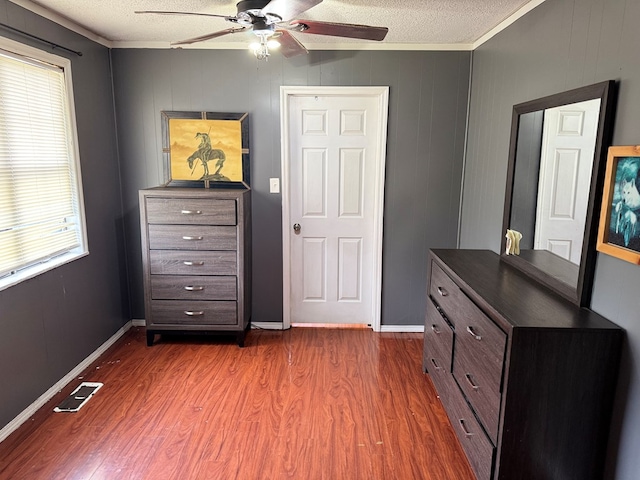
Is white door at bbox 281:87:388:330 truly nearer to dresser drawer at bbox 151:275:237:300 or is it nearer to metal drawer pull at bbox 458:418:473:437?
dresser drawer at bbox 151:275:237:300

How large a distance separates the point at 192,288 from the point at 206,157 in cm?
103

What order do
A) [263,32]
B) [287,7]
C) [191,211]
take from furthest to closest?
[191,211] → [263,32] → [287,7]

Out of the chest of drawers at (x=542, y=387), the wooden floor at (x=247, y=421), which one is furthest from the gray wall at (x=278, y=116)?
the chest of drawers at (x=542, y=387)

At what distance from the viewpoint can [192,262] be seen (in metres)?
3.14

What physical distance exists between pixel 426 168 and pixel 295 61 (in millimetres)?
1302

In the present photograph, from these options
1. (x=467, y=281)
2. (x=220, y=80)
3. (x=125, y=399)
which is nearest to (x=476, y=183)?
(x=467, y=281)

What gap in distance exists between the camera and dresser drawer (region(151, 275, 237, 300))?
125 inches

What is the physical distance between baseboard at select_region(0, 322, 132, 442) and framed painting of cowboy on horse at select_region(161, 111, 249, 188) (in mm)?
1334

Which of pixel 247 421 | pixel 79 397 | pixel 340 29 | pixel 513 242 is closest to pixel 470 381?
pixel 513 242

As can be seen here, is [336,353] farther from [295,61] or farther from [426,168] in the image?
[295,61]

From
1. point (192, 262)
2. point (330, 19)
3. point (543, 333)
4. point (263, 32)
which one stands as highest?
point (330, 19)

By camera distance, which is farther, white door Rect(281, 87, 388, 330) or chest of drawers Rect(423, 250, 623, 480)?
white door Rect(281, 87, 388, 330)

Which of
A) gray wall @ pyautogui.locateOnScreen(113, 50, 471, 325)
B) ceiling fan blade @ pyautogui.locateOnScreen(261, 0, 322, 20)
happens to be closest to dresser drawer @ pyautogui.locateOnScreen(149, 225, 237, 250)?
gray wall @ pyautogui.locateOnScreen(113, 50, 471, 325)

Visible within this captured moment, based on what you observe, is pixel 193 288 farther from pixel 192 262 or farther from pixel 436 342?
pixel 436 342
